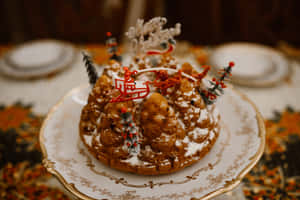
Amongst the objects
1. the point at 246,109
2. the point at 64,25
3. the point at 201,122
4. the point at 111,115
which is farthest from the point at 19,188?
the point at 64,25

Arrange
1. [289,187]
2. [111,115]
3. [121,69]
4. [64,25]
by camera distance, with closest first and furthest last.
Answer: [111,115]
[121,69]
[289,187]
[64,25]

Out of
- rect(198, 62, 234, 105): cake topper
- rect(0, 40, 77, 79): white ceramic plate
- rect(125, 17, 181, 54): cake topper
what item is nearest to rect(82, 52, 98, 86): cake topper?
rect(125, 17, 181, 54): cake topper

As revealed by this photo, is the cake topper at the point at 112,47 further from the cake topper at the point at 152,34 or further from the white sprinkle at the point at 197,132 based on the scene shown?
the white sprinkle at the point at 197,132

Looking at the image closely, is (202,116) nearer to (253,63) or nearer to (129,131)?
(129,131)

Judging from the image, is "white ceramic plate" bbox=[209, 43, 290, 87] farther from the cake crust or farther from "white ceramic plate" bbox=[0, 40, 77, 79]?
"white ceramic plate" bbox=[0, 40, 77, 79]

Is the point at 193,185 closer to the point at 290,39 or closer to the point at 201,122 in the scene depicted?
the point at 201,122

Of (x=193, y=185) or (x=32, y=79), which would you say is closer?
(x=193, y=185)

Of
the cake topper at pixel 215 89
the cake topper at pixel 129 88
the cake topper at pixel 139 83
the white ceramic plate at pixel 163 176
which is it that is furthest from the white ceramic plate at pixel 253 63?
the cake topper at pixel 129 88
